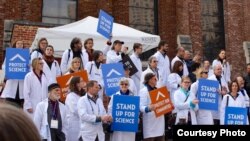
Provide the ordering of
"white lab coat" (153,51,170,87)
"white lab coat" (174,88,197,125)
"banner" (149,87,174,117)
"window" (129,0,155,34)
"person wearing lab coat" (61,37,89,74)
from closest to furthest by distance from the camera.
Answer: "banner" (149,87,174,117) < "white lab coat" (174,88,197,125) < "person wearing lab coat" (61,37,89,74) < "white lab coat" (153,51,170,87) < "window" (129,0,155,34)

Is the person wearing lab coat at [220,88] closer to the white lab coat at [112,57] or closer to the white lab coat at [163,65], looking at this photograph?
the white lab coat at [163,65]

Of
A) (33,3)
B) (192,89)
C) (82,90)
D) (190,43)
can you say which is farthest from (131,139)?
(190,43)

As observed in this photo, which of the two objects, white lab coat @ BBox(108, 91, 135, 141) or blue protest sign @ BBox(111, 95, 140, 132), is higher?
blue protest sign @ BBox(111, 95, 140, 132)

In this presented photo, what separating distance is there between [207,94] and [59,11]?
936 cm

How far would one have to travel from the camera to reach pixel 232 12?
62.3ft

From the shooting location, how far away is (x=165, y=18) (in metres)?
17.5

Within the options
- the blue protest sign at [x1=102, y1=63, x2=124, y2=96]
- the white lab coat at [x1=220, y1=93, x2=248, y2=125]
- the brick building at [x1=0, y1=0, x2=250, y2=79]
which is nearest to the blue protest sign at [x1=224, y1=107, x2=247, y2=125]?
the white lab coat at [x1=220, y1=93, x2=248, y2=125]

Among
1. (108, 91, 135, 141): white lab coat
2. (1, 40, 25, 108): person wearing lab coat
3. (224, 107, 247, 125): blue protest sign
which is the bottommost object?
(108, 91, 135, 141): white lab coat

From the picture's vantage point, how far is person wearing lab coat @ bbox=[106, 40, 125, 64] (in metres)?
9.02

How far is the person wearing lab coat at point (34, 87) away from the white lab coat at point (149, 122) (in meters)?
1.93

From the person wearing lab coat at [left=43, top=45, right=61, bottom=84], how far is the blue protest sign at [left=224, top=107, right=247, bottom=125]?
3702mm

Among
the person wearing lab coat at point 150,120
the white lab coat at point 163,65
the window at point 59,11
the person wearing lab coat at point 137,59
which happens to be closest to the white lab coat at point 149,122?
the person wearing lab coat at point 150,120

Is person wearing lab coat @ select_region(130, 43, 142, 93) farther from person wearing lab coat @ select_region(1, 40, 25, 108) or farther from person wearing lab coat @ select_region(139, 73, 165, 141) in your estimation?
person wearing lab coat @ select_region(1, 40, 25, 108)

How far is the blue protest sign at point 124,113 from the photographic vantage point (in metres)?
6.63
